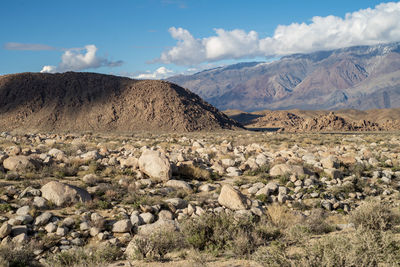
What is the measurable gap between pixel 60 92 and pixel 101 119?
1156 cm

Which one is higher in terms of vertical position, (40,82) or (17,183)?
(40,82)

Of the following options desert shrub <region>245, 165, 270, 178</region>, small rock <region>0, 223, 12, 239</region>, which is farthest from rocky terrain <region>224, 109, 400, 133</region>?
small rock <region>0, 223, 12, 239</region>

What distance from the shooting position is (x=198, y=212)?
805 cm

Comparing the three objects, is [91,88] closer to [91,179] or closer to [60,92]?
[60,92]

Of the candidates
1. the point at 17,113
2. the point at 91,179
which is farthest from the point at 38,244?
the point at 17,113

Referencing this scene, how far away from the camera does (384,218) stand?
22.6ft

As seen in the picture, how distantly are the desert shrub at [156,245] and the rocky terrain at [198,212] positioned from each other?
0.7 inches

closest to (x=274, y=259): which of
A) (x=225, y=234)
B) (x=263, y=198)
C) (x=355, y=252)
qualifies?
(x=355, y=252)

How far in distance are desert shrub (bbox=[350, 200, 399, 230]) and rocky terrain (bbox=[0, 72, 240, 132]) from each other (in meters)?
45.2

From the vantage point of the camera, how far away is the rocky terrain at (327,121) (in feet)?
201

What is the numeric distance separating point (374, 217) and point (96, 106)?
178 feet

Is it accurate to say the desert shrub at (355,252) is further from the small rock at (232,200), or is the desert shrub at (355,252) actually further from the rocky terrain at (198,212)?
the small rock at (232,200)

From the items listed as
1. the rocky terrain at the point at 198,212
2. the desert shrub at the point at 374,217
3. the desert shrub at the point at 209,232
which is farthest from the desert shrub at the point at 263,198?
the desert shrub at the point at 209,232

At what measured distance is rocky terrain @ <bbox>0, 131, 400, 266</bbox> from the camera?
528 cm
